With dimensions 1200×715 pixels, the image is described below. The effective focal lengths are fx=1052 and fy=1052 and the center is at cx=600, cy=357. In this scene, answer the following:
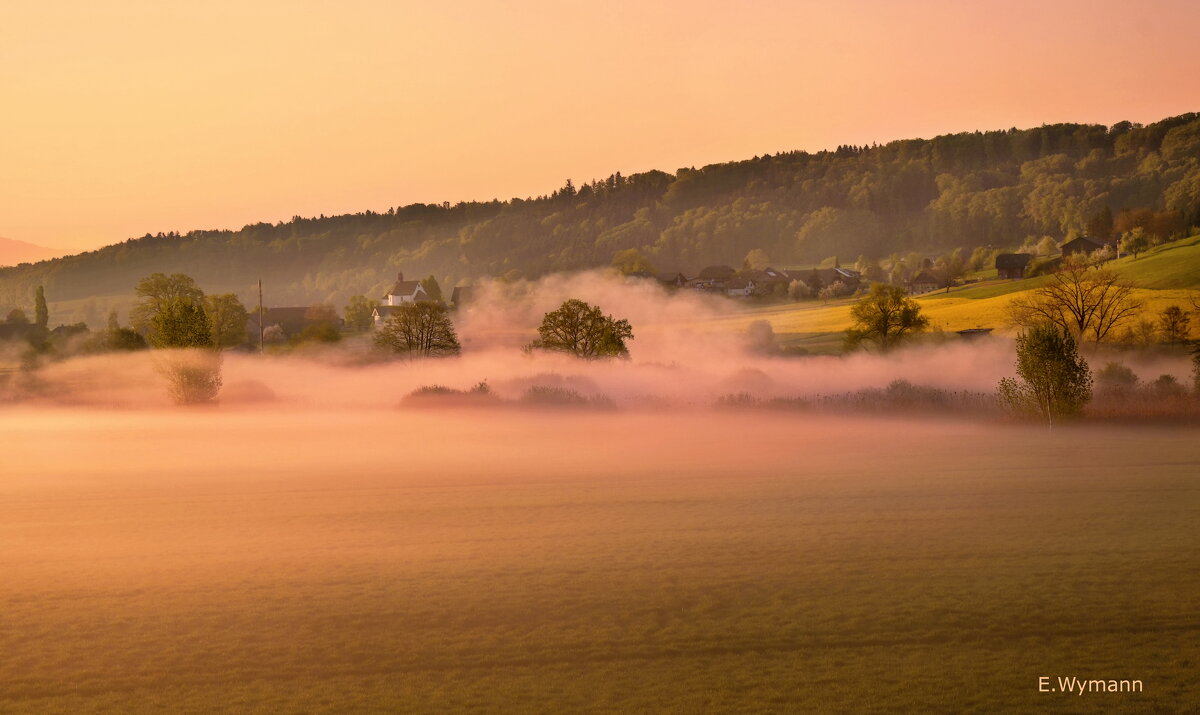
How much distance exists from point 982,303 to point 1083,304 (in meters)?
10.4

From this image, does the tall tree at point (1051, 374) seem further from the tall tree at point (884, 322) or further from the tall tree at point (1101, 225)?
the tall tree at point (1101, 225)

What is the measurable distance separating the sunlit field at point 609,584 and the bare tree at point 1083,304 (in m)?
24.8

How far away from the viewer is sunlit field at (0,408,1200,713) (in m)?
14.2

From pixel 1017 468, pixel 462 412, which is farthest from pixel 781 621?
pixel 462 412

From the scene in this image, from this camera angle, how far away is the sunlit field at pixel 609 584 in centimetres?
1425

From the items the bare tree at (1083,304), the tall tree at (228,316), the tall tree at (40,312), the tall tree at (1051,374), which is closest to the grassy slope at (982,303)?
the bare tree at (1083,304)

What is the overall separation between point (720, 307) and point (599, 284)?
1044 centimetres

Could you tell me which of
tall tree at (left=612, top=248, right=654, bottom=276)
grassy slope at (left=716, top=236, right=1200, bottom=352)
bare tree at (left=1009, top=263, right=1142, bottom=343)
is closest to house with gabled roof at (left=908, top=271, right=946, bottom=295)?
grassy slope at (left=716, top=236, right=1200, bottom=352)

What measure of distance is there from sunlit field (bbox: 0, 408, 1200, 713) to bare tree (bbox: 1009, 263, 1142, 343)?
24.8 meters

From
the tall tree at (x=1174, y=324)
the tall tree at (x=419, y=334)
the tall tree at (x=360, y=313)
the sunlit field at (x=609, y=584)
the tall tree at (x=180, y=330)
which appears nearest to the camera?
the sunlit field at (x=609, y=584)

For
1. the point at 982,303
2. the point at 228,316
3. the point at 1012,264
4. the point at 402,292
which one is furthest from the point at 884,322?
the point at 228,316

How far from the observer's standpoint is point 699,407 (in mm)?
58906

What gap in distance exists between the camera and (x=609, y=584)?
19.5 metres

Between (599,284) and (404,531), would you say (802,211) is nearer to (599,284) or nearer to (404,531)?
(599,284)
